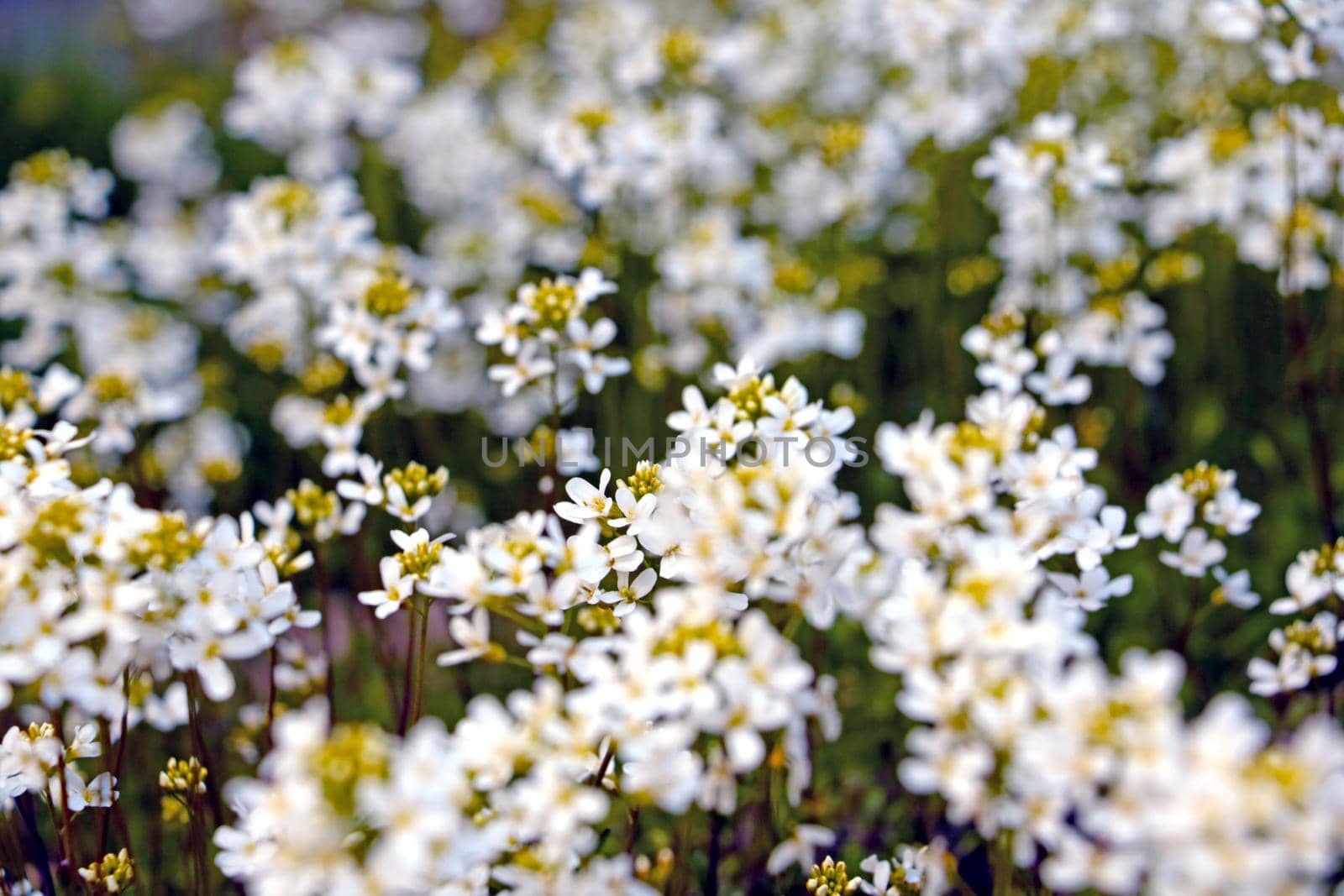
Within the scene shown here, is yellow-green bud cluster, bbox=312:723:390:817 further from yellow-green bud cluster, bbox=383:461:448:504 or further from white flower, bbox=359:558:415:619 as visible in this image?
yellow-green bud cluster, bbox=383:461:448:504

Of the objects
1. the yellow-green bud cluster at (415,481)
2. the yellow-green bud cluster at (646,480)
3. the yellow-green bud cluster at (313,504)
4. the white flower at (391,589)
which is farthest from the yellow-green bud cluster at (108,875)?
the yellow-green bud cluster at (646,480)

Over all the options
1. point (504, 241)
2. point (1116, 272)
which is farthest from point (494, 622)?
point (1116, 272)

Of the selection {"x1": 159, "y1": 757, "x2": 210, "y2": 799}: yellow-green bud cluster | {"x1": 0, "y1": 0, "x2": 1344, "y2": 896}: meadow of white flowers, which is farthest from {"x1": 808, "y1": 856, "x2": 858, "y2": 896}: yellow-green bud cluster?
{"x1": 159, "y1": 757, "x2": 210, "y2": 799}: yellow-green bud cluster

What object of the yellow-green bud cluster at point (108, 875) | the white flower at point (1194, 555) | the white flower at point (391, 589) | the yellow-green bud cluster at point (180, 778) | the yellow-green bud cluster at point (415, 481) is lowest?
the yellow-green bud cluster at point (108, 875)

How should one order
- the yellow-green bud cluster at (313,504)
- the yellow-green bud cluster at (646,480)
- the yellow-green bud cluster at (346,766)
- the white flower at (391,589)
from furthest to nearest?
the yellow-green bud cluster at (313,504) → the yellow-green bud cluster at (646,480) → the white flower at (391,589) → the yellow-green bud cluster at (346,766)

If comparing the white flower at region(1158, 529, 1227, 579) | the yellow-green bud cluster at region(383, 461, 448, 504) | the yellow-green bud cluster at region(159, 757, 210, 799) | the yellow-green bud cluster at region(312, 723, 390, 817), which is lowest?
the yellow-green bud cluster at region(159, 757, 210, 799)

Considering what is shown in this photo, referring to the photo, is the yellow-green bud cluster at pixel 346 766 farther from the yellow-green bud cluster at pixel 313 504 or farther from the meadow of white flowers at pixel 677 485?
the yellow-green bud cluster at pixel 313 504

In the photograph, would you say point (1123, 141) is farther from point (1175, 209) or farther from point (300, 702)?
point (300, 702)

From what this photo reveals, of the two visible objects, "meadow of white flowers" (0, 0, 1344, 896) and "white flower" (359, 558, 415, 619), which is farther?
"white flower" (359, 558, 415, 619)
